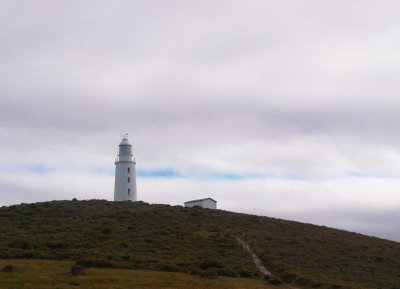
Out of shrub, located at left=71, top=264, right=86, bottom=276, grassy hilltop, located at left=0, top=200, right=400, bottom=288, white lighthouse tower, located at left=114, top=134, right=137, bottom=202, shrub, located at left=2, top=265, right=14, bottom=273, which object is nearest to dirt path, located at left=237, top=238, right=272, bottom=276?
grassy hilltop, located at left=0, top=200, right=400, bottom=288

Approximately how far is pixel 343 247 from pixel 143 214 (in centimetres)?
2176

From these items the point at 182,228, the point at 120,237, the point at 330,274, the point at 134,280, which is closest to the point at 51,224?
the point at 120,237

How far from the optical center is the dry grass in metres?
25.3

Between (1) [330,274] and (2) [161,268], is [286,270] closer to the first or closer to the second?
(1) [330,274]

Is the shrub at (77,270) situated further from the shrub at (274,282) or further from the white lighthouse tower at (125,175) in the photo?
the white lighthouse tower at (125,175)

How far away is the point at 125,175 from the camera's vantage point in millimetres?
72000

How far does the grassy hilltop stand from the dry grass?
997 millimetres

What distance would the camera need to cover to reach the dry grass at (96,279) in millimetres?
25328

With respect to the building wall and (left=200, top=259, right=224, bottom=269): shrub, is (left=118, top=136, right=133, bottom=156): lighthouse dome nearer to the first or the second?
the building wall

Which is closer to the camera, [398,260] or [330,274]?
[330,274]

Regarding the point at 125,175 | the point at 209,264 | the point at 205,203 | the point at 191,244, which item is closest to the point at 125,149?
the point at 125,175

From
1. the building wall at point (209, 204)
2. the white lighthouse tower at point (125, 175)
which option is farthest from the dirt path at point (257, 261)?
the white lighthouse tower at point (125, 175)

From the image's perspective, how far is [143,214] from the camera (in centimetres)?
5400

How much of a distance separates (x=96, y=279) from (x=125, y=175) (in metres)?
45.7
